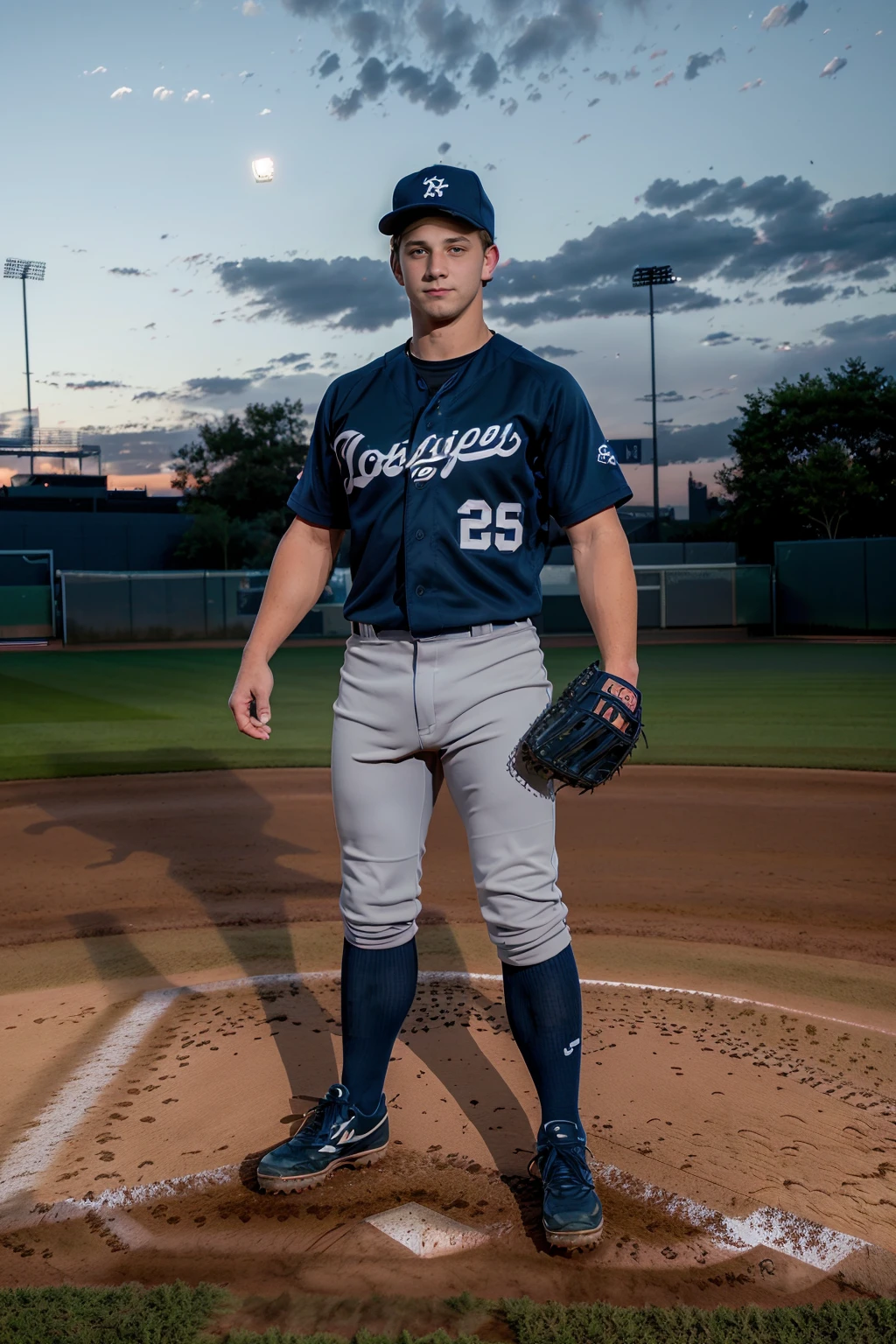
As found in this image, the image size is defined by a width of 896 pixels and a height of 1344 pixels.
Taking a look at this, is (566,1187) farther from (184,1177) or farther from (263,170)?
(263,170)

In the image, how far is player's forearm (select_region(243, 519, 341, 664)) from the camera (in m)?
2.53

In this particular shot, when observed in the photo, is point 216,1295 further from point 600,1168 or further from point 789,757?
point 789,757

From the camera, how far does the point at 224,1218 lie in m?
2.19

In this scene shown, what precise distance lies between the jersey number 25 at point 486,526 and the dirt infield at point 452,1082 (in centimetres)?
131

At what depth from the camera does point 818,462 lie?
38.3 m

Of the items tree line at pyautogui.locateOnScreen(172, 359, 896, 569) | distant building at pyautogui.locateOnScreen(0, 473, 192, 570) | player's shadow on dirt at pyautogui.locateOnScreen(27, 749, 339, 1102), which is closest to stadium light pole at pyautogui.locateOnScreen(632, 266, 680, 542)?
tree line at pyautogui.locateOnScreen(172, 359, 896, 569)

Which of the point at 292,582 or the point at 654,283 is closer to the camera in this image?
the point at 292,582

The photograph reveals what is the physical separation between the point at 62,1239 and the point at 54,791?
567cm

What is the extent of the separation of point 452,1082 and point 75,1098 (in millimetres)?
940

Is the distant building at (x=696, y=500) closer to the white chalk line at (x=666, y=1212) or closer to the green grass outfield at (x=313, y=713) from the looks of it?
the green grass outfield at (x=313, y=713)

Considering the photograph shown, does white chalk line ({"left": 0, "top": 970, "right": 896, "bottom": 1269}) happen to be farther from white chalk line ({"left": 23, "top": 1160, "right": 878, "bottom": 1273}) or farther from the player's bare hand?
the player's bare hand

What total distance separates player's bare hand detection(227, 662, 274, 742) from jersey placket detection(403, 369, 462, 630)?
0.42 m

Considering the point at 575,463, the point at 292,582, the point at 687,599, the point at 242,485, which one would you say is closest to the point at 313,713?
the point at 292,582

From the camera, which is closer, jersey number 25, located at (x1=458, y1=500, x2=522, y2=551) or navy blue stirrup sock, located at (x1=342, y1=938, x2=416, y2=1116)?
jersey number 25, located at (x1=458, y1=500, x2=522, y2=551)
